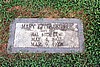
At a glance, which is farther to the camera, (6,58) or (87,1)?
(87,1)

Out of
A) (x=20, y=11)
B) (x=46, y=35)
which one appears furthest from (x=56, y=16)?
(x=20, y=11)

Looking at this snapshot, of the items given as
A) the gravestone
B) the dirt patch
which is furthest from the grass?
the gravestone

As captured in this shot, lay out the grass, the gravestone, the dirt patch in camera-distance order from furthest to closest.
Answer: the dirt patch, the gravestone, the grass

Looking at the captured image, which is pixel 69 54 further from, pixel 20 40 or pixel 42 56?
pixel 20 40

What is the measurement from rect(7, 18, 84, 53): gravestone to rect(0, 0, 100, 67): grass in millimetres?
104

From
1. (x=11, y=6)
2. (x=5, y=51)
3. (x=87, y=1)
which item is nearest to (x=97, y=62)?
(x=87, y=1)

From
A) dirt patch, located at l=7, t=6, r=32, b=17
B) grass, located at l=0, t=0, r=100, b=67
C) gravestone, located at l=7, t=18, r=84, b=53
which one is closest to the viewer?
grass, located at l=0, t=0, r=100, b=67

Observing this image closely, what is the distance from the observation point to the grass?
3.82 meters

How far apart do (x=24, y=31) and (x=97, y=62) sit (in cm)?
156

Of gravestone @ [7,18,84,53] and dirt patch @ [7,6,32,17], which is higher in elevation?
dirt patch @ [7,6,32,17]

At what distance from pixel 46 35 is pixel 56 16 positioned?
54 cm

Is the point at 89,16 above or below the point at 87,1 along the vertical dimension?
below

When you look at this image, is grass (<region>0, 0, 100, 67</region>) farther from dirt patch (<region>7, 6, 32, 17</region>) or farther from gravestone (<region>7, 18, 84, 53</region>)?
gravestone (<region>7, 18, 84, 53</region>)

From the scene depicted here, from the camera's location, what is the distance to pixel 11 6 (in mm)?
4531
